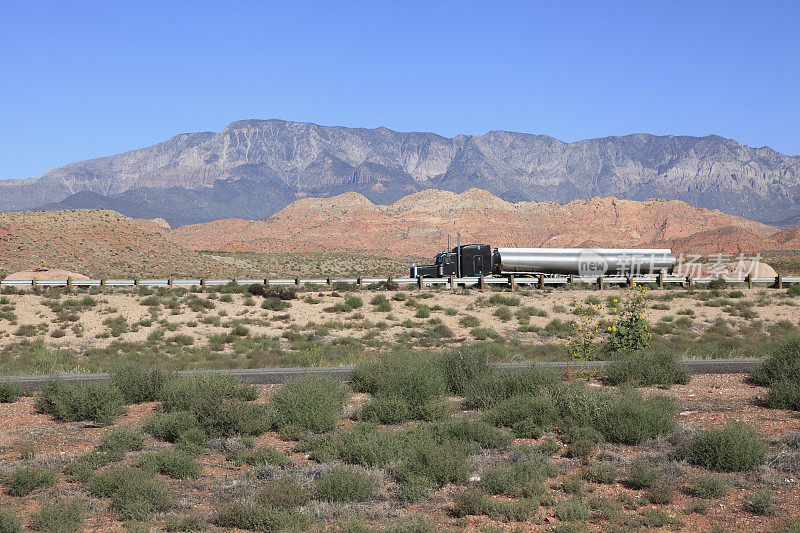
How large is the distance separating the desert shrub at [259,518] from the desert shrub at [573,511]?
2.84 m

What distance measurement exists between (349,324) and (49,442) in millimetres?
19066

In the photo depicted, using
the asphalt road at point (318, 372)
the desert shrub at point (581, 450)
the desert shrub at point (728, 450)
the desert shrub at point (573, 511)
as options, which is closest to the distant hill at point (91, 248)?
the asphalt road at point (318, 372)

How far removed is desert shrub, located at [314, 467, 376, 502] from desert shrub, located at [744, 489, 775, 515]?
441cm

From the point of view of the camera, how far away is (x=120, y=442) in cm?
1052

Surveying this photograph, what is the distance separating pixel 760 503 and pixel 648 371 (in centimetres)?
714

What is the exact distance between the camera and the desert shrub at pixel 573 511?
25.3ft

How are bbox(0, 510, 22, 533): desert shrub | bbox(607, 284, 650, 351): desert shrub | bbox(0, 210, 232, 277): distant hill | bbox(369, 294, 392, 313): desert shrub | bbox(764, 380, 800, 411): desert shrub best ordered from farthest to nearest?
bbox(0, 210, 232, 277): distant hill < bbox(369, 294, 392, 313): desert shrub < bbox(607, 284, 650, 351): desert shrub < bbox(764, 380, 800, 411): desert shrub < bbox(0, 510, 22, 533): desert shrub

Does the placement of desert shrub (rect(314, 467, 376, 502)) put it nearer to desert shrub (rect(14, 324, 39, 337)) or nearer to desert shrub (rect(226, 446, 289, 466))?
desert shrub (rect(226, 446, 289, 466))

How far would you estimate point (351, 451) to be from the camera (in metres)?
9.88

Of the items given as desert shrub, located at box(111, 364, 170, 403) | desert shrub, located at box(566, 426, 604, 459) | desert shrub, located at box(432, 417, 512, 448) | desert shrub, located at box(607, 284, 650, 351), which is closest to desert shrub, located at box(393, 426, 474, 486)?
desert shrub, located at box(432, 417, 512, 448)

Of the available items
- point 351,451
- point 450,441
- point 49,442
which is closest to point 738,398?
point 450,441

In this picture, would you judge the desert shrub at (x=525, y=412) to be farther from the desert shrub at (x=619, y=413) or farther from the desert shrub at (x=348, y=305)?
the desert shrub at (x=348, y=305)

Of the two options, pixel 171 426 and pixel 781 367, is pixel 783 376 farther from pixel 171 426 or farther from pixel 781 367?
pixel 171 426

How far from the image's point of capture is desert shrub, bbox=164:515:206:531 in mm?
7625
